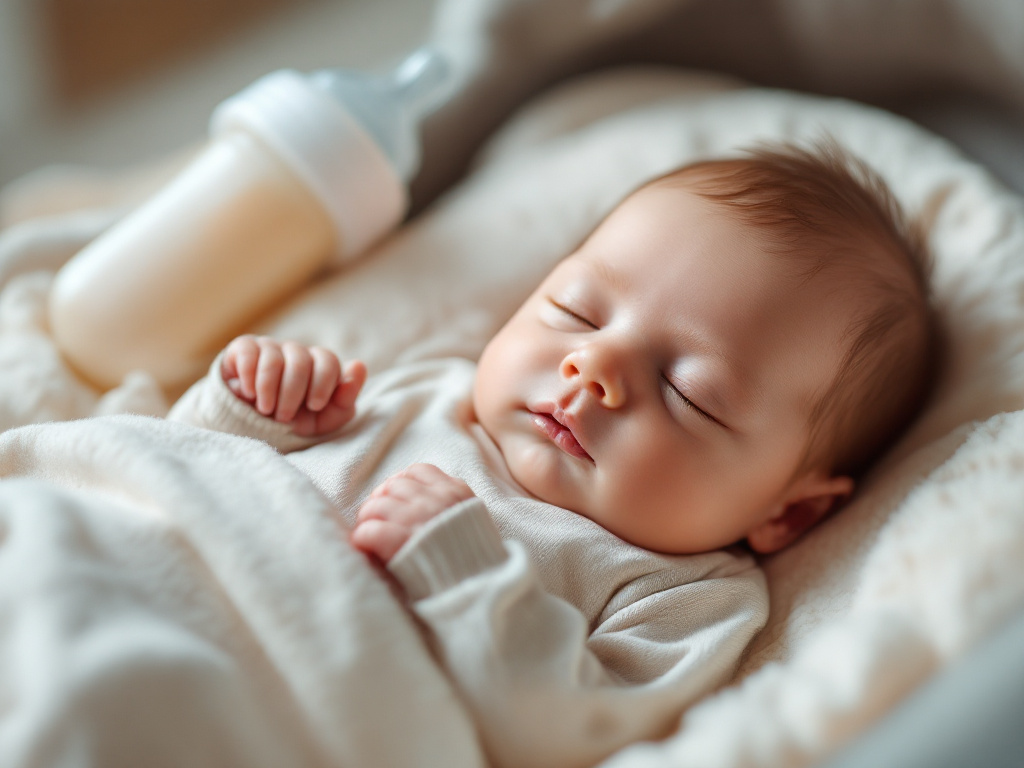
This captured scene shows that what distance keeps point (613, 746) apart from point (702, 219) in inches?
17.8

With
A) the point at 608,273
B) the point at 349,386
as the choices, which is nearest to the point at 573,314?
the point at 608,273

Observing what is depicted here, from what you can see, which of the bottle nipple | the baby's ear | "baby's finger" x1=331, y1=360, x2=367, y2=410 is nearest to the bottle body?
the bottle nipple

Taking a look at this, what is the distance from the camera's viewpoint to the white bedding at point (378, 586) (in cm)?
54

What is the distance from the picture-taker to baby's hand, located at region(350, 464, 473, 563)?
641 mm

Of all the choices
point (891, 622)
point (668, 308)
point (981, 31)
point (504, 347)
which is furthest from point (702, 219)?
point (981, 31)

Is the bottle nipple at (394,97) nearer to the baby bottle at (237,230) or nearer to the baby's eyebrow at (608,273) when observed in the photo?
the baby bottle at (237,230)

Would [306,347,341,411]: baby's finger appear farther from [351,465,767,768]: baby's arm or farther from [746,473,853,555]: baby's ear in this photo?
[746,473,853,555]: baby's ear

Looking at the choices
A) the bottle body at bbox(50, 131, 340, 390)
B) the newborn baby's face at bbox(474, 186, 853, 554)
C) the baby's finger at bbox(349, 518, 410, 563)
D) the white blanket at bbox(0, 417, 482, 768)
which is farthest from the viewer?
the bottle body at bbox(50, 131, 340, 390)

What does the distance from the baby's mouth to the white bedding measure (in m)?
0.22

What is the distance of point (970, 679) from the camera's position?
48cm

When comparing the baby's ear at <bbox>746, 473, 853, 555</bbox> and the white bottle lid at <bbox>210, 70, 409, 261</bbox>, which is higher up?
the white bottle lid at <bbox>210, 70, 409, 261</bbox>

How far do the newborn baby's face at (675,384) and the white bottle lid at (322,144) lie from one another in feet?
1.00

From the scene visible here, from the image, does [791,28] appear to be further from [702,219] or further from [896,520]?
[896,520]

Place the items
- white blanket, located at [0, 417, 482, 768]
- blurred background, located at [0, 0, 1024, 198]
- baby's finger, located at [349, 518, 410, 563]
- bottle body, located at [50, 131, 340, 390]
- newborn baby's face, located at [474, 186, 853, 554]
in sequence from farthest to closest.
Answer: blurred background, located at [0, 0, 1024, 198], bottle body, located at [50, 131, 340, 390], newborn baby's face, located at [474, 186, 853, 554], baby's finger, located at [349, 518, 410, 563], white blanket, located at [0, 417, 482, 768]
